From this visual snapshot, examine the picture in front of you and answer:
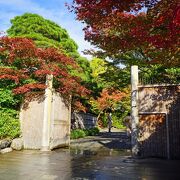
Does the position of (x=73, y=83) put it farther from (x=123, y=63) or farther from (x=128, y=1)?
(x=128, y=1)

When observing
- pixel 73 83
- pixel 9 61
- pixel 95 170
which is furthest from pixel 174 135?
pixel 9 61

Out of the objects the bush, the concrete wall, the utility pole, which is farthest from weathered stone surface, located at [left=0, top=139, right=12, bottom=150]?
the bush

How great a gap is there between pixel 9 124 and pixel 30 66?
313 centimetres

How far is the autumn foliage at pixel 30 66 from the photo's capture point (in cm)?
1458

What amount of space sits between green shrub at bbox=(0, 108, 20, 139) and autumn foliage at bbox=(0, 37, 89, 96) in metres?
1.12

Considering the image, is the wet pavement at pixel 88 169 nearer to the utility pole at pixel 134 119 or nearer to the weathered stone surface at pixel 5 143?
the utility pole at pixel 134 119

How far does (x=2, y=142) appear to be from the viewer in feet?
43.9

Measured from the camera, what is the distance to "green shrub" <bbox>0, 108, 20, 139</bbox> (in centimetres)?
1416

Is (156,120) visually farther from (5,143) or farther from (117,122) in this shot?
(117,122)

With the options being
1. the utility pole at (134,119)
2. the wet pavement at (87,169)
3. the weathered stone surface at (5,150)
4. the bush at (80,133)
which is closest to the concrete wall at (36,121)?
the weathered stone surface at (5,150)

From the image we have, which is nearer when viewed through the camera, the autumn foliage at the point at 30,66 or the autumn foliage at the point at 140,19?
the autumn foliage at the point at 140,19

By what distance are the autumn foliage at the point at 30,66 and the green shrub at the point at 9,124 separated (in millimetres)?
1125

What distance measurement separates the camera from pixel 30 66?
616 inches

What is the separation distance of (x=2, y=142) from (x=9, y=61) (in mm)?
3917
